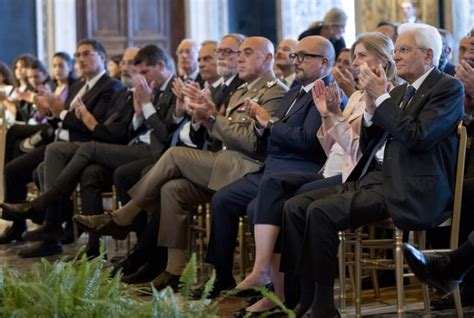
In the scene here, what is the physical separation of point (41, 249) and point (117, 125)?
938 millimetres

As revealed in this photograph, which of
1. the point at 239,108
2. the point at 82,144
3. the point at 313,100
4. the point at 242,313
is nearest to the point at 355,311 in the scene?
the point at 242,313

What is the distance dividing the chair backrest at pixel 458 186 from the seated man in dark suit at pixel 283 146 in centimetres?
81

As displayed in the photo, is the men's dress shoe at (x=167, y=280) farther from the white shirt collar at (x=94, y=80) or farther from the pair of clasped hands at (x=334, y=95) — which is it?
the white shirt collar at (x=94, y=80)

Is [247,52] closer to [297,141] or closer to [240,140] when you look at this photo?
[240,140]

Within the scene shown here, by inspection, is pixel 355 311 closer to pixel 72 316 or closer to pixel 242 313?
pixel 242 313

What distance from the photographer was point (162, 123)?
616 centimetres

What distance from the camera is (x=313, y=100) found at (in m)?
4.92

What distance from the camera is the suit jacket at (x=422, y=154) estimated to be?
4.23m

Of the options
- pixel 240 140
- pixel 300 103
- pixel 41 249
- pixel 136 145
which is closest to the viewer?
pixel 300 103

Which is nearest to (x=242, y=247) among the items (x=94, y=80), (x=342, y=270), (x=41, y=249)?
(x=342, y=270)

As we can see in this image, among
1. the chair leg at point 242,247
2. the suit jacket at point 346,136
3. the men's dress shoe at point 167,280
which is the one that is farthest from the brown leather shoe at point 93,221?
the suit jacket at point 346,136

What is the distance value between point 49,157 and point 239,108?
172cm

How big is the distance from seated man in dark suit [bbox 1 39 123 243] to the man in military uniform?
1.35 m

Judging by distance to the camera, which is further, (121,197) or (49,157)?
(49,157)
